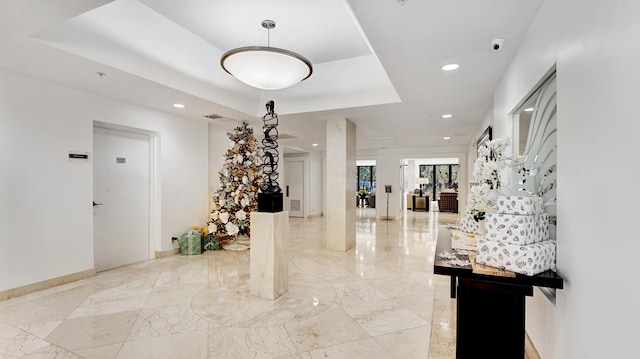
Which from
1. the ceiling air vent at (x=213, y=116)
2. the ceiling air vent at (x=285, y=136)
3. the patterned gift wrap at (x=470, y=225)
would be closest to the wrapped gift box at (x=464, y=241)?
the patterned gift wrap at (x=470, y=225)

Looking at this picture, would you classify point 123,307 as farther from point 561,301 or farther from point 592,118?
point 592,118

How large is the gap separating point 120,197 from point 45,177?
1188mm

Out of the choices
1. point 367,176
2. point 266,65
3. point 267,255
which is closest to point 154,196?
point 267,255

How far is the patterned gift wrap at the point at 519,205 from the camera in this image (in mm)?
1715

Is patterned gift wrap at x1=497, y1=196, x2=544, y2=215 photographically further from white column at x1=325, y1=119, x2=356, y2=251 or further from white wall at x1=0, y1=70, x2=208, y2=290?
white wall at x1=0, y1=70, x2=208, y2=290

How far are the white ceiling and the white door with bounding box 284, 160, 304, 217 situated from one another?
5.36 m

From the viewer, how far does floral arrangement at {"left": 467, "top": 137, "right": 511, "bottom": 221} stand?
6.89 feet

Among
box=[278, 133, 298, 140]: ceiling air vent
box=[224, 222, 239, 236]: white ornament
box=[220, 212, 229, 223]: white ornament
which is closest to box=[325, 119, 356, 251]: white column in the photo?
box=[224, 222, 239, 236]: white ornament

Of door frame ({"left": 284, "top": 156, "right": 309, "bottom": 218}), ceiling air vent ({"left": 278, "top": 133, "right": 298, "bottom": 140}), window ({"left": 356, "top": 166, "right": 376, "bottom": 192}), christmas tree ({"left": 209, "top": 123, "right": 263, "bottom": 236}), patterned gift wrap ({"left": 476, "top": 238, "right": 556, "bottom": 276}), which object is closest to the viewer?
patterned gift wrap ({"left": 476, "top": 238, "right": 556, "bottom": 276})

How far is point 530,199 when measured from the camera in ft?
5.70

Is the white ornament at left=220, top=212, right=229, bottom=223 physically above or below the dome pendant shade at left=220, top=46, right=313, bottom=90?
below

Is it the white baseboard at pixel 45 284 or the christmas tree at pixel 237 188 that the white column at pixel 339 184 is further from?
the white baseboard at pixel 45 284

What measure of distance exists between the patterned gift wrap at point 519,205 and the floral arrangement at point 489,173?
0.36 m

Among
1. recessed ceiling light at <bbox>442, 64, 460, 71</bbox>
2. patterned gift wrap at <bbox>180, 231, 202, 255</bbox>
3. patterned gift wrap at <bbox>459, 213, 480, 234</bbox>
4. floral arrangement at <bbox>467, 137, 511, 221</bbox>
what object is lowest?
patterned gift wrap at <bbox>180, 231, 202, 255</bbox>
